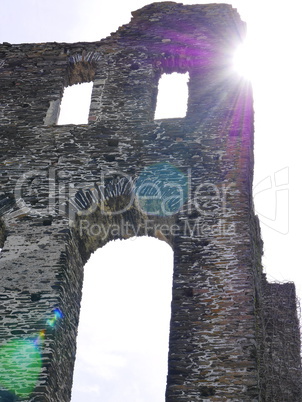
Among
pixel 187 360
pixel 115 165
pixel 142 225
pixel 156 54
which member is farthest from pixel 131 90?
pixel 187 360

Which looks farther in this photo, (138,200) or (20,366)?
(138,200)

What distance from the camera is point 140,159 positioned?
9477mm

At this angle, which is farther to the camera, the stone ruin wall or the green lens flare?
the stone ruin wall

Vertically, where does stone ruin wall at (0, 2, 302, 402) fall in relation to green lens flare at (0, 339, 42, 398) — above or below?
above

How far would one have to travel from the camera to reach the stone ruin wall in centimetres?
753

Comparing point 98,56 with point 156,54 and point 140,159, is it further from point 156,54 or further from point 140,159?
point 140,159

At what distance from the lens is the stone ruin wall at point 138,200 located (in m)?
7.53

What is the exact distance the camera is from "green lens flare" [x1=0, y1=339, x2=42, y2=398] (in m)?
7.25

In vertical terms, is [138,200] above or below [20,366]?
above

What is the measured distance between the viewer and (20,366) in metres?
7.43

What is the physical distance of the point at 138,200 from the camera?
29.5ft

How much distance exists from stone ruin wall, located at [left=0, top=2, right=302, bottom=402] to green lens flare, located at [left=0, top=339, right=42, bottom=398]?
0.04m

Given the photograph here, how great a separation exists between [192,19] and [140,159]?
137 inches

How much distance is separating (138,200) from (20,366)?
274cm
